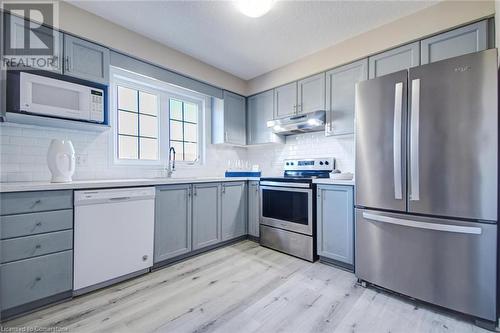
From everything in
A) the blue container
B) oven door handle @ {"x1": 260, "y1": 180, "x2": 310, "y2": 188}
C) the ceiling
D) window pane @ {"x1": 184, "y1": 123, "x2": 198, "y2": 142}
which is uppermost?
the ceiling

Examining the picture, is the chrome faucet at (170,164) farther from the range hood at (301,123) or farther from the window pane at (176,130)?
the range hood at (301,123)

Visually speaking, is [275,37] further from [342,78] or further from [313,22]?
[342,78]

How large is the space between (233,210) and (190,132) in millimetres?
1376

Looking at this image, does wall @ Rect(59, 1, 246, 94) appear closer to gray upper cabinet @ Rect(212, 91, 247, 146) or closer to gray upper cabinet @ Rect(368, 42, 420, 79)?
gray upper cabinet @ Rect(212, 91, 247, 146)

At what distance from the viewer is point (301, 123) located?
9.75 feet

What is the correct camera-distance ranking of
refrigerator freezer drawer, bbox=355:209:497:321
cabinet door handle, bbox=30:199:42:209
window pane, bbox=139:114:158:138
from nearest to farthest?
1. refrigerator freezer drawer, bbox=355:209:497:321
2. cabinet door handle, bbox=30:199:42:209
3. window pane, bbox=139:114:158:138

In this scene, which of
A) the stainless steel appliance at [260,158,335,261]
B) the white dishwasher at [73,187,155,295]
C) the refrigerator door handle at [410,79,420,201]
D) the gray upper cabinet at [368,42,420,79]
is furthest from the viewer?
the stainless steel appliance at [260,158,335,261]

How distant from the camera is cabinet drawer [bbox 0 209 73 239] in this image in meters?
1.52

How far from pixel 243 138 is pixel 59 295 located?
2.89 metres

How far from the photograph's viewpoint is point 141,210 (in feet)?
7.16

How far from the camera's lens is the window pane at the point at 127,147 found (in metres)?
2.73

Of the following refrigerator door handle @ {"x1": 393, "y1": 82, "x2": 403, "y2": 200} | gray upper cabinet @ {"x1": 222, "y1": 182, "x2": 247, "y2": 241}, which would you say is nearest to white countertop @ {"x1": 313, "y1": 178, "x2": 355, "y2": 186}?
refrigerator door handle @ {"x1": 393, "y1": 82, "x2": 403, "y2": 200}

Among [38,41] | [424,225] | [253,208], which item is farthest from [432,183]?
[38,41]

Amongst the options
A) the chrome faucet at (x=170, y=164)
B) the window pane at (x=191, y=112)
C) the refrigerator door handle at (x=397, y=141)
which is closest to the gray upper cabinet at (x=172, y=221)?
the chrome faucet at (x=170, y=164)
